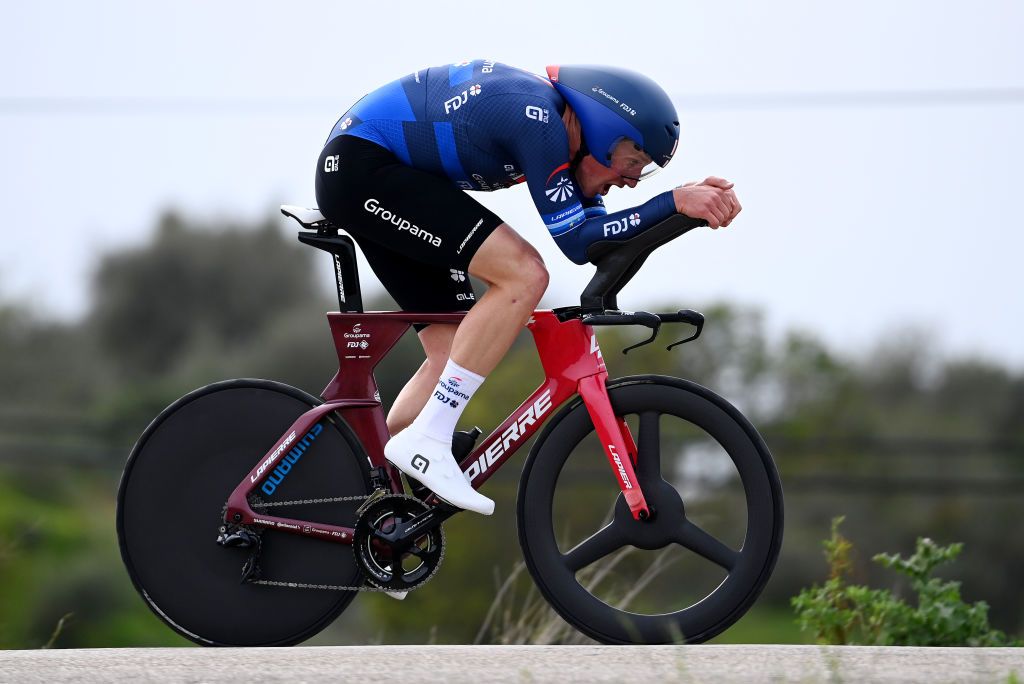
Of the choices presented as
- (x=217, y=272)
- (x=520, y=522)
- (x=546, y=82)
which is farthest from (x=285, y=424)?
(x=217, y=272)

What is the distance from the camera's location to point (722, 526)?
3894 cm

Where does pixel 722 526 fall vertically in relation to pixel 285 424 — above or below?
below

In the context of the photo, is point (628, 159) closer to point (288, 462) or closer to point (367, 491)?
point (367, 491)

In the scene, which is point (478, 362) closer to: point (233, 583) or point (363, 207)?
point (363, 207)

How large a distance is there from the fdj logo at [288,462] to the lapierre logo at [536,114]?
1.28 metres

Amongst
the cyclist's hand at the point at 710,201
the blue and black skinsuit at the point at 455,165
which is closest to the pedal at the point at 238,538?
the blue and black skinsuit at the point at 455,165

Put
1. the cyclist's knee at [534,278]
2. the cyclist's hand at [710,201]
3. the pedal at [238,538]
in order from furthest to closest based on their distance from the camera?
1. the pedal at [238,538]
2. the cyclist's knee at [534,278]
3. the cyclist's hand at [710,201]

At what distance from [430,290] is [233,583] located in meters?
1.19

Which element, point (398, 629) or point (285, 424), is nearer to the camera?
point (285, 424)

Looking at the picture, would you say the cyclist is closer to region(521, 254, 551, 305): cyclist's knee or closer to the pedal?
region(521, 254, 551, 305): cyclist's knee

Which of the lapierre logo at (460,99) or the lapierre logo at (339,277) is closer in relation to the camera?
the lapierre logo at (460,99)

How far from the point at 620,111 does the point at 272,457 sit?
1.63 m

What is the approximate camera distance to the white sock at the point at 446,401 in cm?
455

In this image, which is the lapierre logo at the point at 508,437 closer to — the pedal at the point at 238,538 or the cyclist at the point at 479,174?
the cyclist at the point at 479,174
